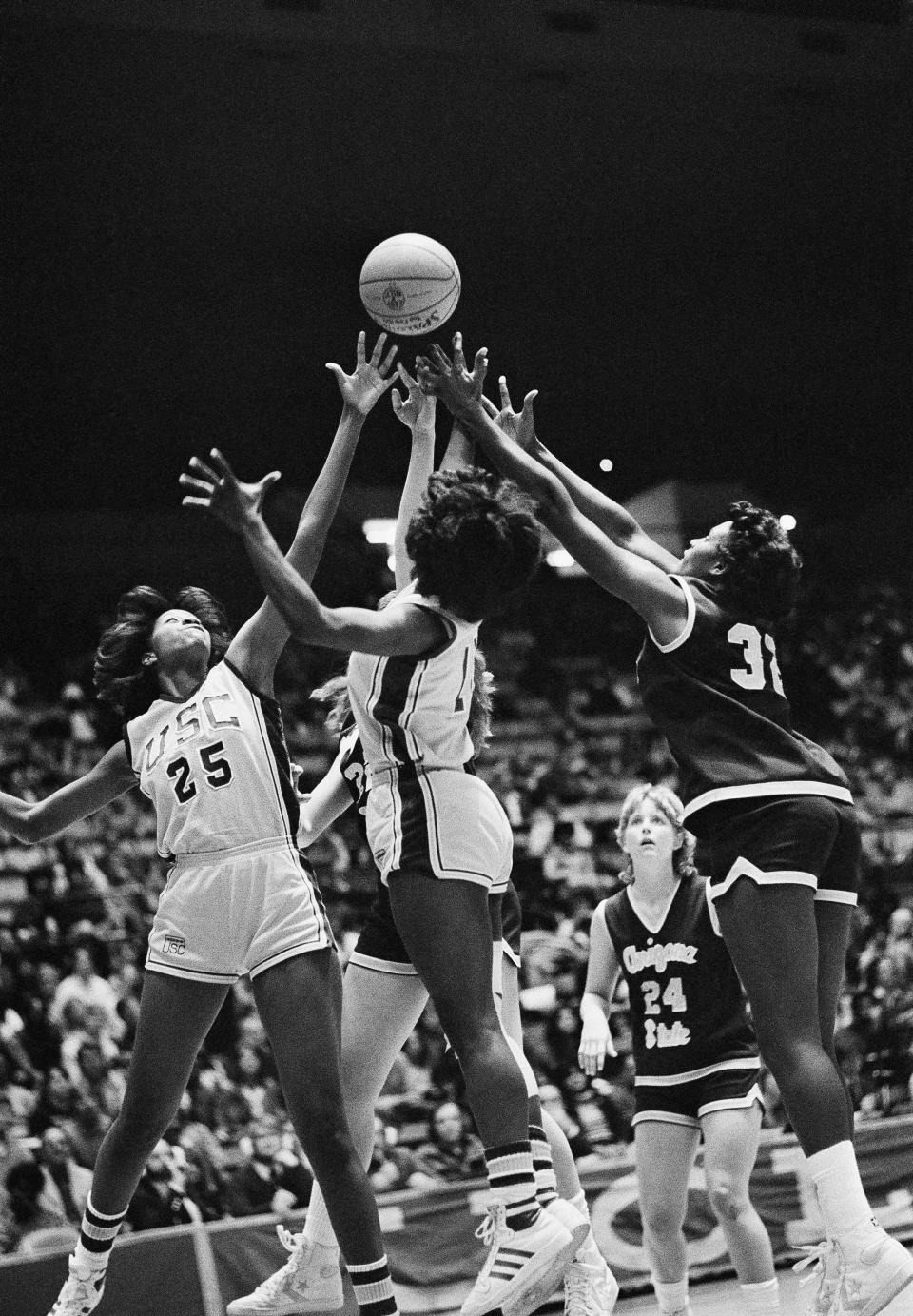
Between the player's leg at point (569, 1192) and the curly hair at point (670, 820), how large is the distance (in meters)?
0.99

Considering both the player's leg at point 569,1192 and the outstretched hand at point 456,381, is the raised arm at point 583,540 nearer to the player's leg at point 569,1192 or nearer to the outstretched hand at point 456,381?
the outstretched hand at point 456,381

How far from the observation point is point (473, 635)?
449cm

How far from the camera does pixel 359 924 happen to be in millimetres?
12117

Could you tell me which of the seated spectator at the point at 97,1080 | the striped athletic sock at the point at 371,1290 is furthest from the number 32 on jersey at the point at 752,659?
the seated spectator at the point at 97,1080

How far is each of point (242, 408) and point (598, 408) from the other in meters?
4.07

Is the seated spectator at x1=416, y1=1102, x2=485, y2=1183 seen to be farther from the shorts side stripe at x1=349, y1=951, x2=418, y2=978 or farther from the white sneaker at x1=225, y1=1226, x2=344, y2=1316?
the shorts side stripe at x1=349, y1=951, x2=418, y2=978

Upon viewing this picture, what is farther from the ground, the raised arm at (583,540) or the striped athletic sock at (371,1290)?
the raised arm at (583,540)

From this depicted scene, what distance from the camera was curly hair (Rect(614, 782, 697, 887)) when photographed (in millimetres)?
6219

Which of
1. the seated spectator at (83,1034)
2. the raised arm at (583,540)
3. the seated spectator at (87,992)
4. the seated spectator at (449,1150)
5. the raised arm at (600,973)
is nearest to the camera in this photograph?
the raised arm at (583,540)

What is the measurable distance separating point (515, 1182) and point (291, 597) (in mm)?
1612

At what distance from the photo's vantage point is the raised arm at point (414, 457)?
4.89 m

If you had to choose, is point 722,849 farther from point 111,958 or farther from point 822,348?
point 822,348

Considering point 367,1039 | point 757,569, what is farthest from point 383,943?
point 757,569

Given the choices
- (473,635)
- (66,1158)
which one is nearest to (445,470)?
(473,635)
